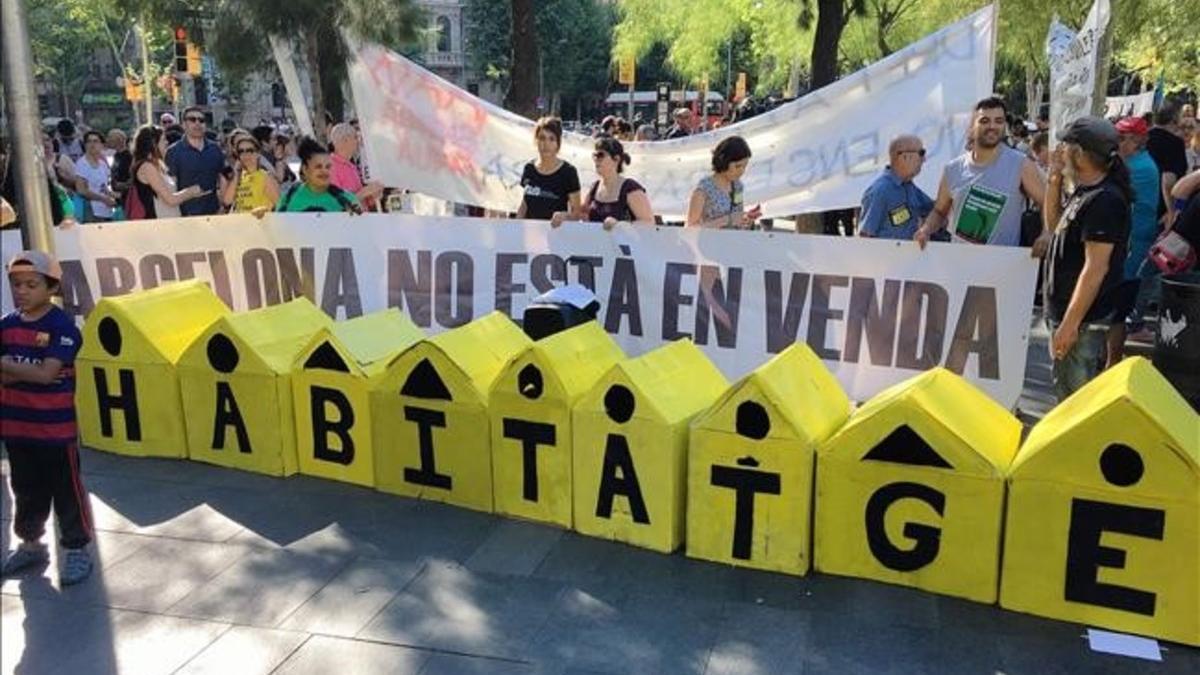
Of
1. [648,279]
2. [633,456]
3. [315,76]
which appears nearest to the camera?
[633,456]

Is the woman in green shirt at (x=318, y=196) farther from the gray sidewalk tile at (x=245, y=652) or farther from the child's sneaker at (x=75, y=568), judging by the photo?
the gray sidewalk tile at (x=245, y=652)

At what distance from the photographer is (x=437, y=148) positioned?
8266 millimetres

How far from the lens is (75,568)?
13.2 feet

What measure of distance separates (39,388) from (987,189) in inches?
191

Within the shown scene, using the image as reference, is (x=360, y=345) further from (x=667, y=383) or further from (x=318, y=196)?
(x=318, y=196)

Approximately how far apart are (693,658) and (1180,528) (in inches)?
69.5

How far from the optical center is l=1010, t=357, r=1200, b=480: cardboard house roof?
3.45 metres

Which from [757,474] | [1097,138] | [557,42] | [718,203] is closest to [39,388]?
[757,474]

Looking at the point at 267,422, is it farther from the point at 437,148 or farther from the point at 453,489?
the point at 437,148

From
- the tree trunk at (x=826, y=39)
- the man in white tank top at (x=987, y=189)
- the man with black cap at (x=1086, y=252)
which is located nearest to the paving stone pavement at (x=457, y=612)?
the man with black cap at (x=1086, y=252)

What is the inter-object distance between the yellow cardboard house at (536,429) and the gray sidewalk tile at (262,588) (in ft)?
2.75

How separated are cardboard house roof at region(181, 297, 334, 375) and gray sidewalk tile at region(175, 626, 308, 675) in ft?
5.66

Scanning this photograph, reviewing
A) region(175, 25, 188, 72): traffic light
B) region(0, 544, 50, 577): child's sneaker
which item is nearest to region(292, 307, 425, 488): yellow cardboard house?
region(0, 544, 50, 577): child's sneaker

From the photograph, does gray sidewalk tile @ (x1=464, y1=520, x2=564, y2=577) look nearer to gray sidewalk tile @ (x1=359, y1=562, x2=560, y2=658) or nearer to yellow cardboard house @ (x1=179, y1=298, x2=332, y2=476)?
gray sidewalk tile @ (x1=359, y1=562, x2=560, y2=658)
